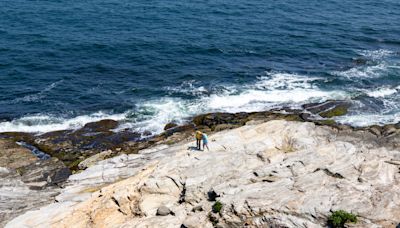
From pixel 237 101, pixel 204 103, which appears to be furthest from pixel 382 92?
pixel 204 103

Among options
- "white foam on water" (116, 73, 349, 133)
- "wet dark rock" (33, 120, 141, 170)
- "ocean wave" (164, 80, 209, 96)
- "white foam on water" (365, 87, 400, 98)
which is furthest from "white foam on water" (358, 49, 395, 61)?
"wet dark rock" (33, 120, 141, 170)

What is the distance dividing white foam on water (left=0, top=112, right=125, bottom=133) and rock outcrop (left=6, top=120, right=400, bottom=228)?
48.2 ft

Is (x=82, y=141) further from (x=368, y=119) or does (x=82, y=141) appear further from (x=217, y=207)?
(x=368, y=119)

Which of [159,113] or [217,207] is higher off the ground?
[217,207]

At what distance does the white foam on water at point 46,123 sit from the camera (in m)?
59.1

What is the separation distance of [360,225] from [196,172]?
13914 millimetres

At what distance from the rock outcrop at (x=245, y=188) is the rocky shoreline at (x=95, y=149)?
0.49 m

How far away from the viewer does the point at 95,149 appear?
179ft

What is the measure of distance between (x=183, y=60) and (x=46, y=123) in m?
Answer: 29.1

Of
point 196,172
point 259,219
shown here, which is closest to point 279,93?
point 196,172

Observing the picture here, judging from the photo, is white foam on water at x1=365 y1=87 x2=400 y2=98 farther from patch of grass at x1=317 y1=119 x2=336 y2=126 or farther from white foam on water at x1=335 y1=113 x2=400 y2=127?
patch of grass at x1=317 y1=119 x2=336 y2=126

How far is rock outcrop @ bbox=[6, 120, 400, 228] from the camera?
30.2m

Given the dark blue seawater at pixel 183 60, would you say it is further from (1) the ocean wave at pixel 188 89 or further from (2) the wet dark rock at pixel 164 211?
(2) the wet dark rock at pixel 164 211

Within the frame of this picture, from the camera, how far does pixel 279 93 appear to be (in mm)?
69938
